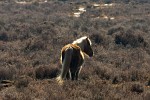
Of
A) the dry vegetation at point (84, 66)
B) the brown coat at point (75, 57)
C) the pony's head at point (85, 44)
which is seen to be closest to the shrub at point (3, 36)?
the dry vegetation at point (84, 66)

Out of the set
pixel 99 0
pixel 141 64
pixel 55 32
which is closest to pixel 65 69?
pixel 141 64

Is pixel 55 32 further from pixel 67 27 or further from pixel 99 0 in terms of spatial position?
pixel 99 0

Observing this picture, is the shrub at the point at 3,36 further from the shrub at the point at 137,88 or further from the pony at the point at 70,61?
the shrub at the point at 137,88

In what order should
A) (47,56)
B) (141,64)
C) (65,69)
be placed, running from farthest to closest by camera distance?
(47,56), (141,64), (65,69)

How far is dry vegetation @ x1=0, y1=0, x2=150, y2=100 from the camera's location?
823 cm

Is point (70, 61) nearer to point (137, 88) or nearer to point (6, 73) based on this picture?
point (137, 88)

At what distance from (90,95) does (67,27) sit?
15389mm

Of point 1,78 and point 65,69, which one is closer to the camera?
point 65,69

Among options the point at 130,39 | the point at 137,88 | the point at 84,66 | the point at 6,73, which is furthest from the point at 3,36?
the point at 137,88

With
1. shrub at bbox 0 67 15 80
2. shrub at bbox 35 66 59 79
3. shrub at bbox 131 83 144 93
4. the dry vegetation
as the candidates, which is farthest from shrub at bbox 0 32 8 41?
shrub at bbox 131 83 144 93

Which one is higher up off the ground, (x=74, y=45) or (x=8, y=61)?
(x=74, y=45)

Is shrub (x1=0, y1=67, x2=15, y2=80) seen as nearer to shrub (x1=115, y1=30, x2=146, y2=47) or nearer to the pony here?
the pony

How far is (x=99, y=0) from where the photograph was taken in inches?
1635

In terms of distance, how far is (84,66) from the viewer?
1284 centimetres
